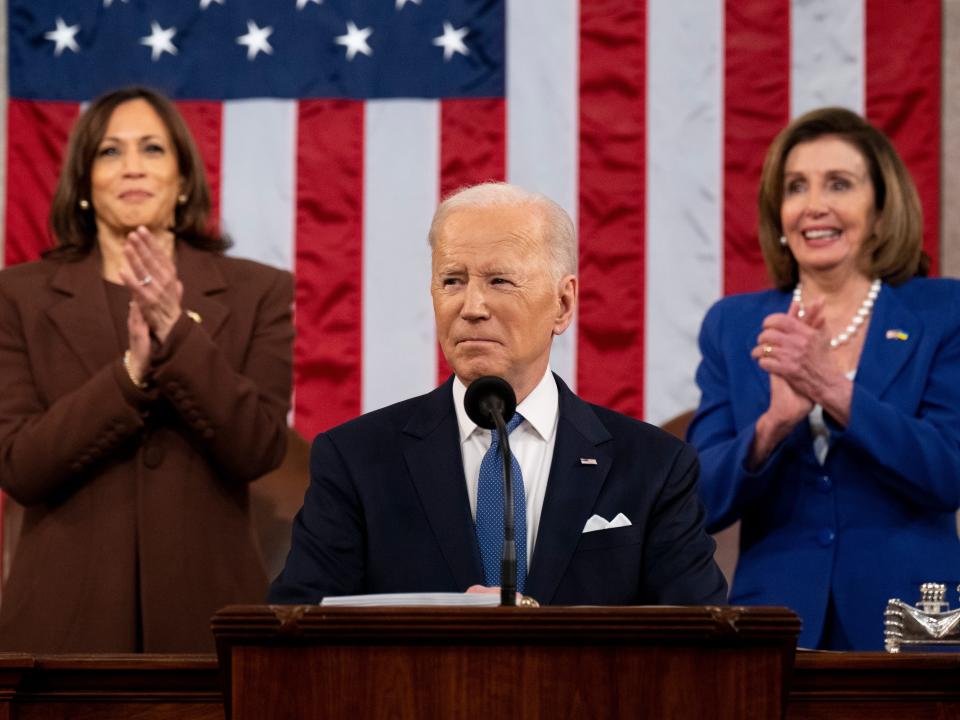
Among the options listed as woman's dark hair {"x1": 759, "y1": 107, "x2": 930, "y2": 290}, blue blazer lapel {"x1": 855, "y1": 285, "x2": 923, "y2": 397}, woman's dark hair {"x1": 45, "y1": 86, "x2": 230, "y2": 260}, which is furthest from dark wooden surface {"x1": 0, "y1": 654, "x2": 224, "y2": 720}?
woman's dark hair {"x1": 759, "y1": 107, "x2": 930, "y2": 290}

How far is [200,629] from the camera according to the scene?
11.5 ft

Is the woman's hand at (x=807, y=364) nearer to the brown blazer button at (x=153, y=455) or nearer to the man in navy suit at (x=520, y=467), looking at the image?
the man in navy suit at (x=520, y=467)

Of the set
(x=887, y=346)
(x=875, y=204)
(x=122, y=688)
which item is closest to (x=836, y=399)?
(x=887, y=346)

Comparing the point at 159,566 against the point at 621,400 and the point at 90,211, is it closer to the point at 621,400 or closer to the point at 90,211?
the point at 90,211

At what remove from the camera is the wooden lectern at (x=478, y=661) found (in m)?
2.04

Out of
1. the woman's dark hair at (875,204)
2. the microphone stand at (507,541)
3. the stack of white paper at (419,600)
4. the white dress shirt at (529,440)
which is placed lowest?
the stack of white paper at (419,600)

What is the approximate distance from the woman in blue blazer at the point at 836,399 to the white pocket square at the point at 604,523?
0.76 meters

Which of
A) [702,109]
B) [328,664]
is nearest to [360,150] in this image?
[702,109]

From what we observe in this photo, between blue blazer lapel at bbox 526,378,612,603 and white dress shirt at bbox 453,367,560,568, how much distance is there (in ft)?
0.10

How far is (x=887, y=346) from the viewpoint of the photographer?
3537mm

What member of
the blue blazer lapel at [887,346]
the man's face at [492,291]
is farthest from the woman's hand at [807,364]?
the man's face at [492,291]

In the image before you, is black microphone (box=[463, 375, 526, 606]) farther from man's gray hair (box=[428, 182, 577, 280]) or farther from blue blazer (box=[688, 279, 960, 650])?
blue blazer (box=[688, 279, 960, 650])

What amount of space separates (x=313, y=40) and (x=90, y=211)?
1.30 m

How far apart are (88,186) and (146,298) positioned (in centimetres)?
52
